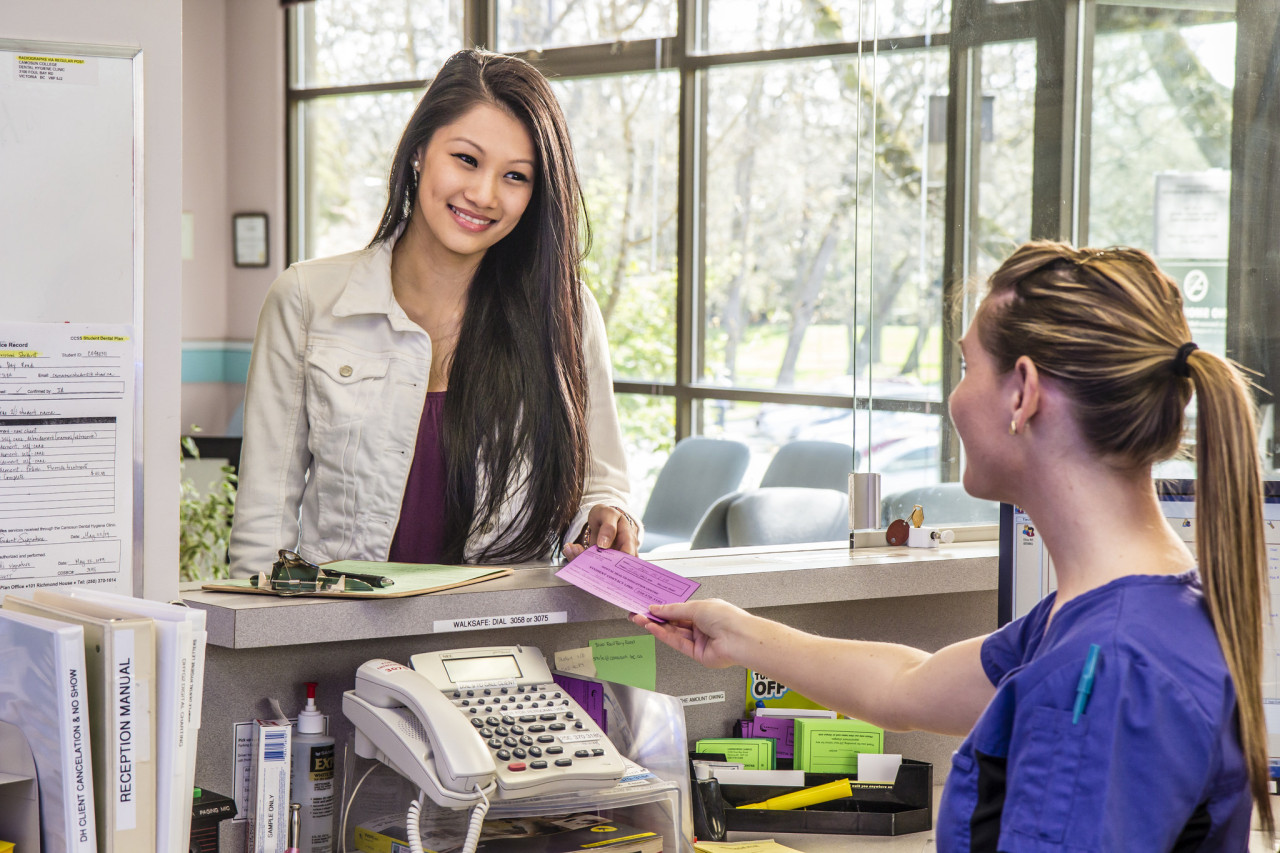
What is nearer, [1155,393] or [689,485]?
[1155,393]

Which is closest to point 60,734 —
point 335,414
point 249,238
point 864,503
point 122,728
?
point 122,728

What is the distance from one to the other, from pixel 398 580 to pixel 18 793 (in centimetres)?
49

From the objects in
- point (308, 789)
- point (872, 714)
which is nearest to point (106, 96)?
point (308, 789)

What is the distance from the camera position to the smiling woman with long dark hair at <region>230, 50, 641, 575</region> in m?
1.96

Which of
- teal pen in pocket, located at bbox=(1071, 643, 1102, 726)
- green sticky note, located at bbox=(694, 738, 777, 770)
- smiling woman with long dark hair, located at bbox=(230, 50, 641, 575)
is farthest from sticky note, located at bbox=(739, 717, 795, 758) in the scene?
teal pen in pocket, located at bbox=(1071, 643, 1102, 726)

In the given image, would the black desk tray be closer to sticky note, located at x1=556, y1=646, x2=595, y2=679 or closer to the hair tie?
sticky note, located at x1=556, y1=646, x2=595, y2=679

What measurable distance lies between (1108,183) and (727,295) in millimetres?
3593

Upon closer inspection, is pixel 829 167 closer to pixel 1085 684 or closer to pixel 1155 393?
pixel 1155 393

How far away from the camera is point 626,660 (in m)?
1.72

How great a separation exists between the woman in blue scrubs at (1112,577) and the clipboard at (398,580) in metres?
0.68

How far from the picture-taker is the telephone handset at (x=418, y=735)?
1249 mm

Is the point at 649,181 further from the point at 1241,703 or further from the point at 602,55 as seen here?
the point at 1241,703

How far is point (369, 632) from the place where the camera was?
149 centimetres

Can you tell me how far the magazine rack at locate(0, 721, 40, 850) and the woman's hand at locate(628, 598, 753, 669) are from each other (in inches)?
27.1
